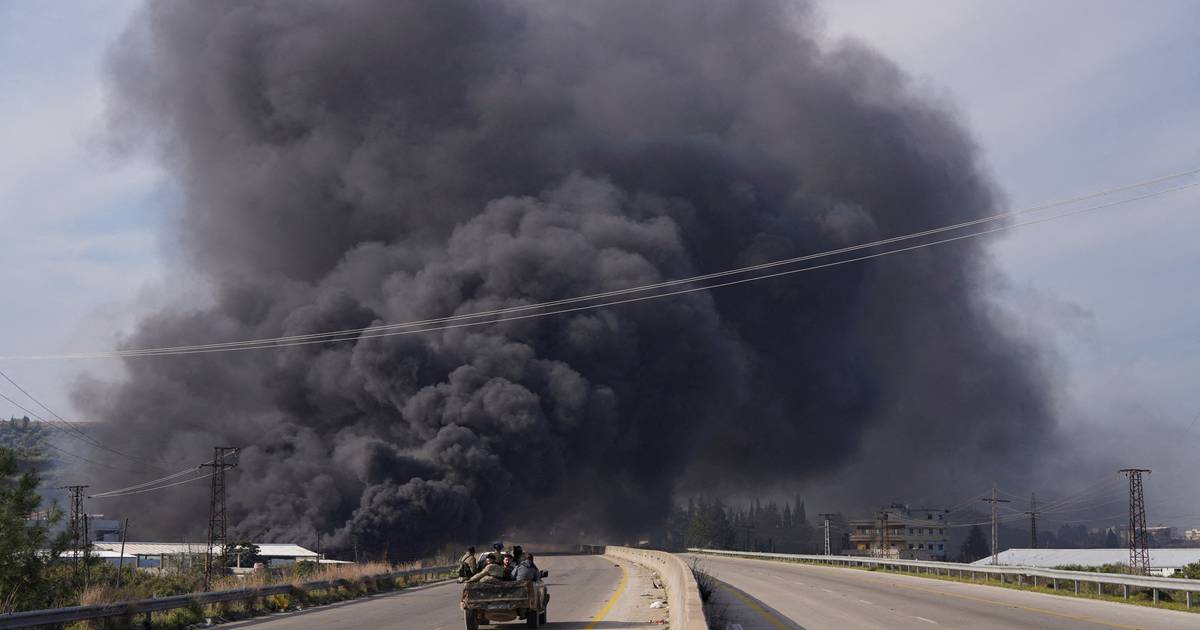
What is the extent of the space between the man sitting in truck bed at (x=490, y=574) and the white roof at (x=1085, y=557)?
203ft

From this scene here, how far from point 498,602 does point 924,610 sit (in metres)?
11.2

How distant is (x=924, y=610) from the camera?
27.4 meters

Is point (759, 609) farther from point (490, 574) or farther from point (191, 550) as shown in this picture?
point (191, 550)

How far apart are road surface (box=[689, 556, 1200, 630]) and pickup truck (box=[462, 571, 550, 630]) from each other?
438cm

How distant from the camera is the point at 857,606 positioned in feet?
95.0

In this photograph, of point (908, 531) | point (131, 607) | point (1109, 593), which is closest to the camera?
point (131, 607)

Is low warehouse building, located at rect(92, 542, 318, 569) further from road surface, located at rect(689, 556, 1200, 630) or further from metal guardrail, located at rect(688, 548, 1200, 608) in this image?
road surface, located at rect(689, 556, 1200, 630)

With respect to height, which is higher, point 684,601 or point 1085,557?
point 684,601

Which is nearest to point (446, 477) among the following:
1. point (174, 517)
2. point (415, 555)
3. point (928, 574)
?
point (415, 555)

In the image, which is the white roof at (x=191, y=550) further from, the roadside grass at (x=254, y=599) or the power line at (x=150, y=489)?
the roadside grass at (x=254, y=599)

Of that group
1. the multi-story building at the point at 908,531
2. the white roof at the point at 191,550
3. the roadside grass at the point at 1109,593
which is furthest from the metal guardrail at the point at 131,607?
the multi-story building at the point at 908,531

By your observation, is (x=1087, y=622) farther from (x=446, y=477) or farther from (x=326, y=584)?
(x=446, y=477)

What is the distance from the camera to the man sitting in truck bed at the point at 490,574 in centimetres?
2261

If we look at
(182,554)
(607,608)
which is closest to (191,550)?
(182,554)
